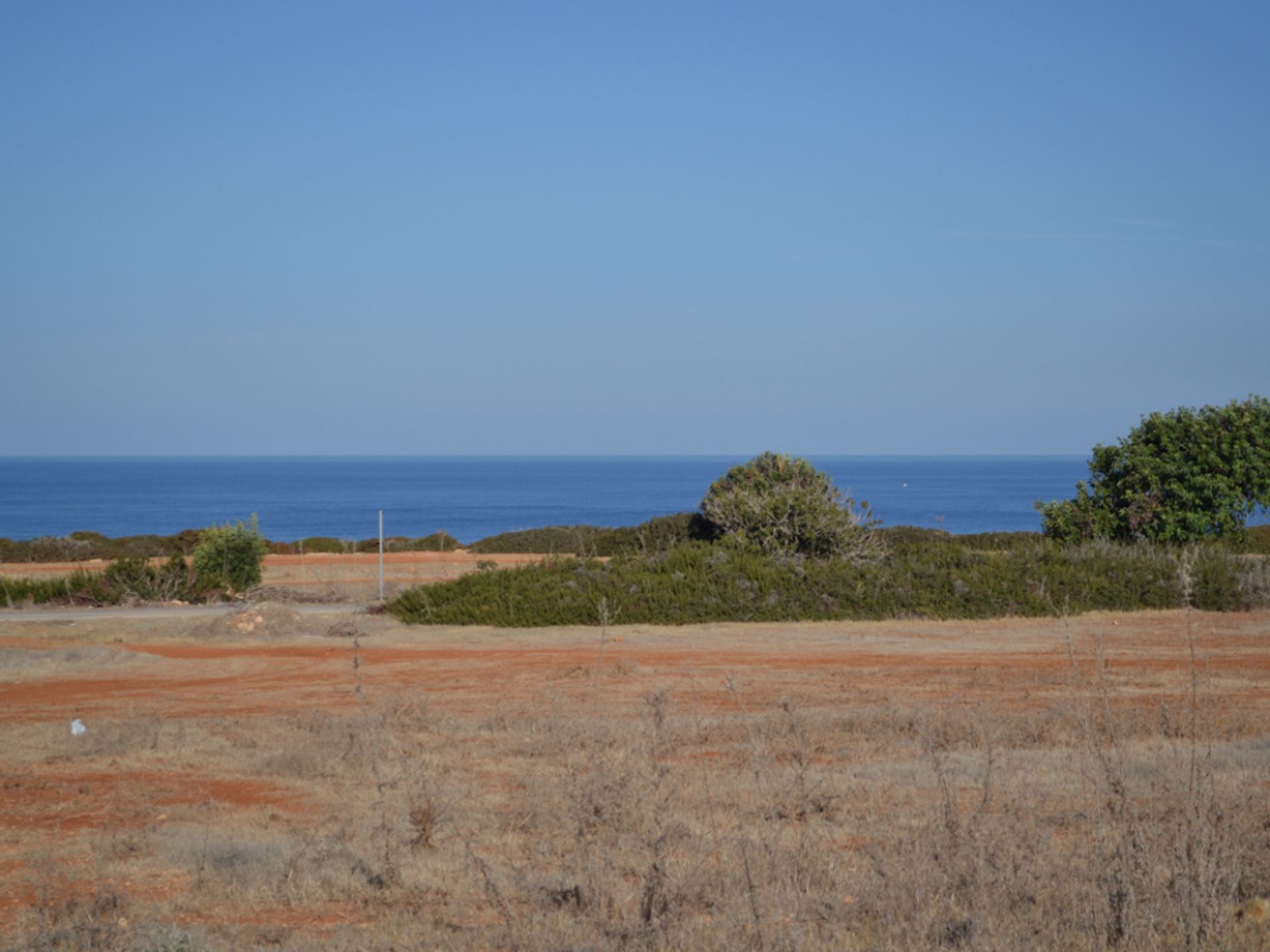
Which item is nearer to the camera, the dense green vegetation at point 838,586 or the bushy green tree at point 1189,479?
the dense green vegetation at point 838,586

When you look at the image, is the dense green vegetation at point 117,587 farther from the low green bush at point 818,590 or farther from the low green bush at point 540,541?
the low green bush at point 540,541

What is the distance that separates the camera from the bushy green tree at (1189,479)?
98.3 feet

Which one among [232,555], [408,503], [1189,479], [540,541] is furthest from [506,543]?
[408,503]

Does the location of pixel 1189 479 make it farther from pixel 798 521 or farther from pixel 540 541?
pixel 540 541

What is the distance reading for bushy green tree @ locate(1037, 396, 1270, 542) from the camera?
2995 cm

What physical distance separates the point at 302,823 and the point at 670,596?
1514 centimetres

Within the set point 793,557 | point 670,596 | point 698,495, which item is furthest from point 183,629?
point 698,495

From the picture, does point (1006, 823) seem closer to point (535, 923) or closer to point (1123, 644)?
point (535, 923)

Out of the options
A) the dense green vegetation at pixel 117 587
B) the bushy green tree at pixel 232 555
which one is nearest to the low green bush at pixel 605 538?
the bushy green tree at pixel 232 555

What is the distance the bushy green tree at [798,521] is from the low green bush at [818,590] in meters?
1.63

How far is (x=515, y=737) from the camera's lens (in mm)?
11273

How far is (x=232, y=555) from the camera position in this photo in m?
29.2

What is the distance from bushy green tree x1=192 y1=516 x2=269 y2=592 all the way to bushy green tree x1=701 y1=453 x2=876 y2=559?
1193cm

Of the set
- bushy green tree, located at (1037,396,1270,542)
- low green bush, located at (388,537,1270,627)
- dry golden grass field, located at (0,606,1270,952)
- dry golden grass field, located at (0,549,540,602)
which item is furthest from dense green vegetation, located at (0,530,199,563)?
bushy green tree, located at (1037,396,1270,542)
